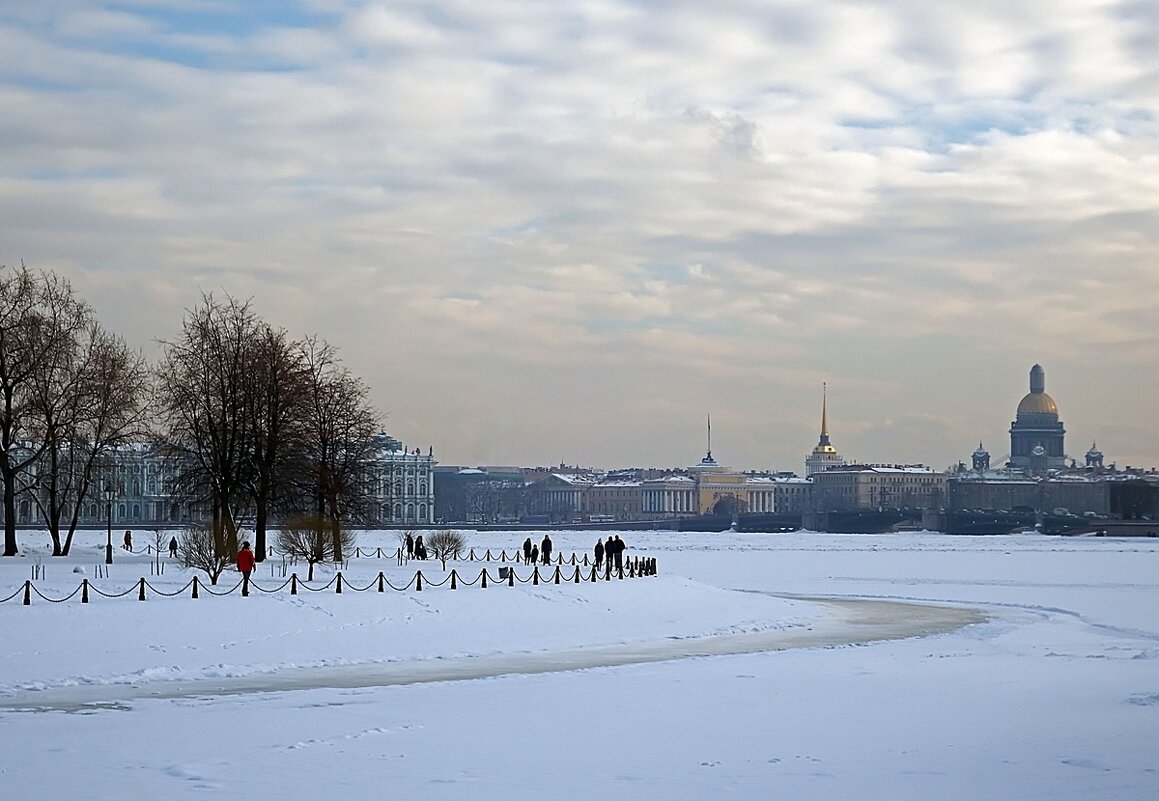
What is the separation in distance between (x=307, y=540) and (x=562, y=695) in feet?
109

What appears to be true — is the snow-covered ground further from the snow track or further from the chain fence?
the chain fence

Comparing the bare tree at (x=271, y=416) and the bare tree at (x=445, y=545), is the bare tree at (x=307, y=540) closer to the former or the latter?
the bare tree at (x=271, y=416)

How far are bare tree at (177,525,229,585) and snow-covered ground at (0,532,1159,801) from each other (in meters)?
1.01

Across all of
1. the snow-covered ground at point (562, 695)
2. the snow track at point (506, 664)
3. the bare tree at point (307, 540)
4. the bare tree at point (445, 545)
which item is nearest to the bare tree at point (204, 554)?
the snow-covered ground at point (562, 695)

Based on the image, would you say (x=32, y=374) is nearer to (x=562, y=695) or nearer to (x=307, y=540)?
(x=307, y=540)

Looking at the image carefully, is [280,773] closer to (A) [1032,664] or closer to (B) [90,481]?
(A) [1032,664]

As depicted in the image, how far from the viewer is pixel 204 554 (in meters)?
47.8

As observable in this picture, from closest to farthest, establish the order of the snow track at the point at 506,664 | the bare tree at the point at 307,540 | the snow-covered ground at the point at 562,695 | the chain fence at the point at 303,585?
the snow-covered ground at the point at 562,695, the snow track at the point at 506,664, the chain fence at the point at 303,585, the bare tree at the point at 307,540

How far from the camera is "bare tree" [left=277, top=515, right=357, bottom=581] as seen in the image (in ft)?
192

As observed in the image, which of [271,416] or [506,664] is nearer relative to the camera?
[506,664]

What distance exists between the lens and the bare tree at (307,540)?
58.4 meters

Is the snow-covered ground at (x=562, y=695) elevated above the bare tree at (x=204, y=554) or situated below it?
below

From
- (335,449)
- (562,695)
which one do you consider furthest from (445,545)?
(562,695)

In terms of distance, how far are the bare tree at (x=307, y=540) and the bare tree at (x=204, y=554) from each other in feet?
18.0
